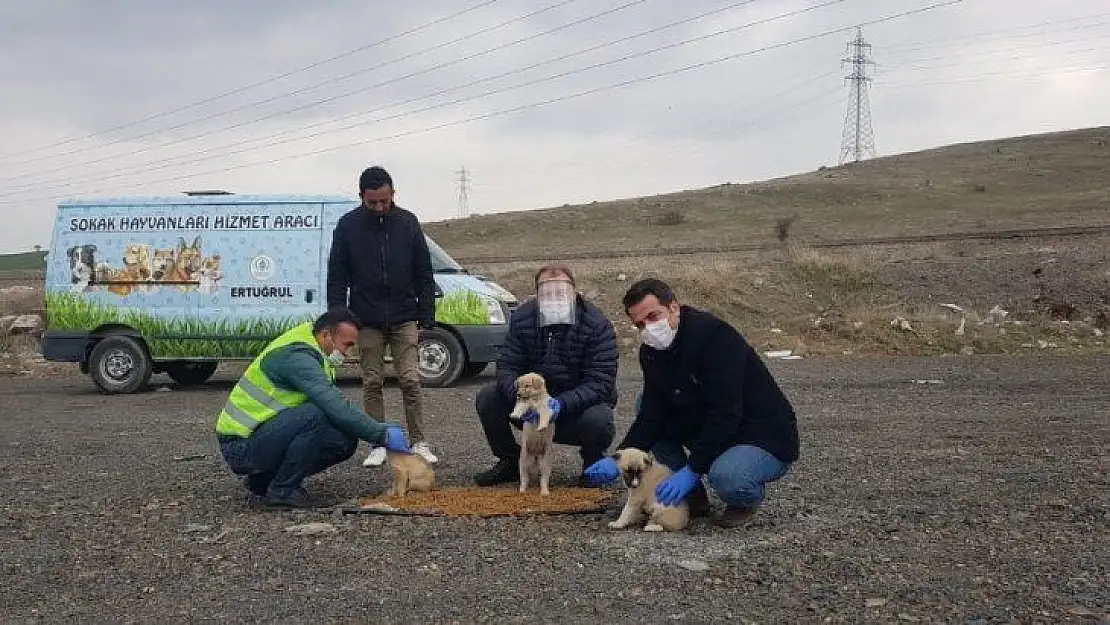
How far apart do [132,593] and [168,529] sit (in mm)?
1201

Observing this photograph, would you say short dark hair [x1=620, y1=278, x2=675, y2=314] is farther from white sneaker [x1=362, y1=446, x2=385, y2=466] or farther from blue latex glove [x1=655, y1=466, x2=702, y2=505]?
white sneaker [x1=362, y1=446, x2=385, y2=466]

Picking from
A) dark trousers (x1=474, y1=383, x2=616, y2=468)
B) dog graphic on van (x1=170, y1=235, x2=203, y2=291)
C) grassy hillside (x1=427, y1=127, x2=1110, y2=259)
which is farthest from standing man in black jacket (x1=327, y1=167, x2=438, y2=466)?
grassy hillside (x1=427, y1=127, x2=1110, y2=259)

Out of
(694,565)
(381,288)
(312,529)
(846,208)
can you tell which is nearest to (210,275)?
(381,288)

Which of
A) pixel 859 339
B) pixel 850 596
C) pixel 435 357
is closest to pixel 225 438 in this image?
pixel 850 596

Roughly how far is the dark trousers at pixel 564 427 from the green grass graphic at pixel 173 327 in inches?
265

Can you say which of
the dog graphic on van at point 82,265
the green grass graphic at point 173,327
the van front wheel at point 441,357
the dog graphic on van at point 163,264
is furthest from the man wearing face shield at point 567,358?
the dog graphic on van at point 82,265

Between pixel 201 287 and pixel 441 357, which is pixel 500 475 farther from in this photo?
pixel 201 287

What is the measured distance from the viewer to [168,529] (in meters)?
6.00

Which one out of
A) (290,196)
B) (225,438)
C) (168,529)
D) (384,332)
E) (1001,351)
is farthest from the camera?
(1001,351)

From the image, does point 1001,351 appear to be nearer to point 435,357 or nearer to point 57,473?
point 435,357

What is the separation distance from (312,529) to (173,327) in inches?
326

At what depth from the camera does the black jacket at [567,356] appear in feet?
21.8

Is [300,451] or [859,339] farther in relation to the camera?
[859,339]

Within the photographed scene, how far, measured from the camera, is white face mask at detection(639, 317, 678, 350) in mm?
5602
